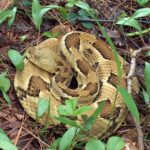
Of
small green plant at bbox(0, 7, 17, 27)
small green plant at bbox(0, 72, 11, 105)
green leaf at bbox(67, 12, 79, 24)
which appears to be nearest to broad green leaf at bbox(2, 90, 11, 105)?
small green plant at bbox(0, 72, 11, 105)

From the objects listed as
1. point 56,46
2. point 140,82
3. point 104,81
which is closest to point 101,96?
point 104,81

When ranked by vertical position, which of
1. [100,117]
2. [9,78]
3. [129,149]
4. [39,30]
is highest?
[39,30]

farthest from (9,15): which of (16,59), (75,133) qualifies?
(75,133)

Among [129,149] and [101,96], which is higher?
[101,96]

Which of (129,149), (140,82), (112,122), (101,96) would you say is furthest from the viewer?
(140,82)

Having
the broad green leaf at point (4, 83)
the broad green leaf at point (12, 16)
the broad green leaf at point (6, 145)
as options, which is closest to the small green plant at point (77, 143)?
the broad green leaf at point (6, 145)

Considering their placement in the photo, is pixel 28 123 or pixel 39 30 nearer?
pixel 28 123

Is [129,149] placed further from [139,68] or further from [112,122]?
[139,68]

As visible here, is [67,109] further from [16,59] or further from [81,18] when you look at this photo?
[81,18]

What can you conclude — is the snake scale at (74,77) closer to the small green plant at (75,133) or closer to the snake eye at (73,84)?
the snake eye at (73,84)
